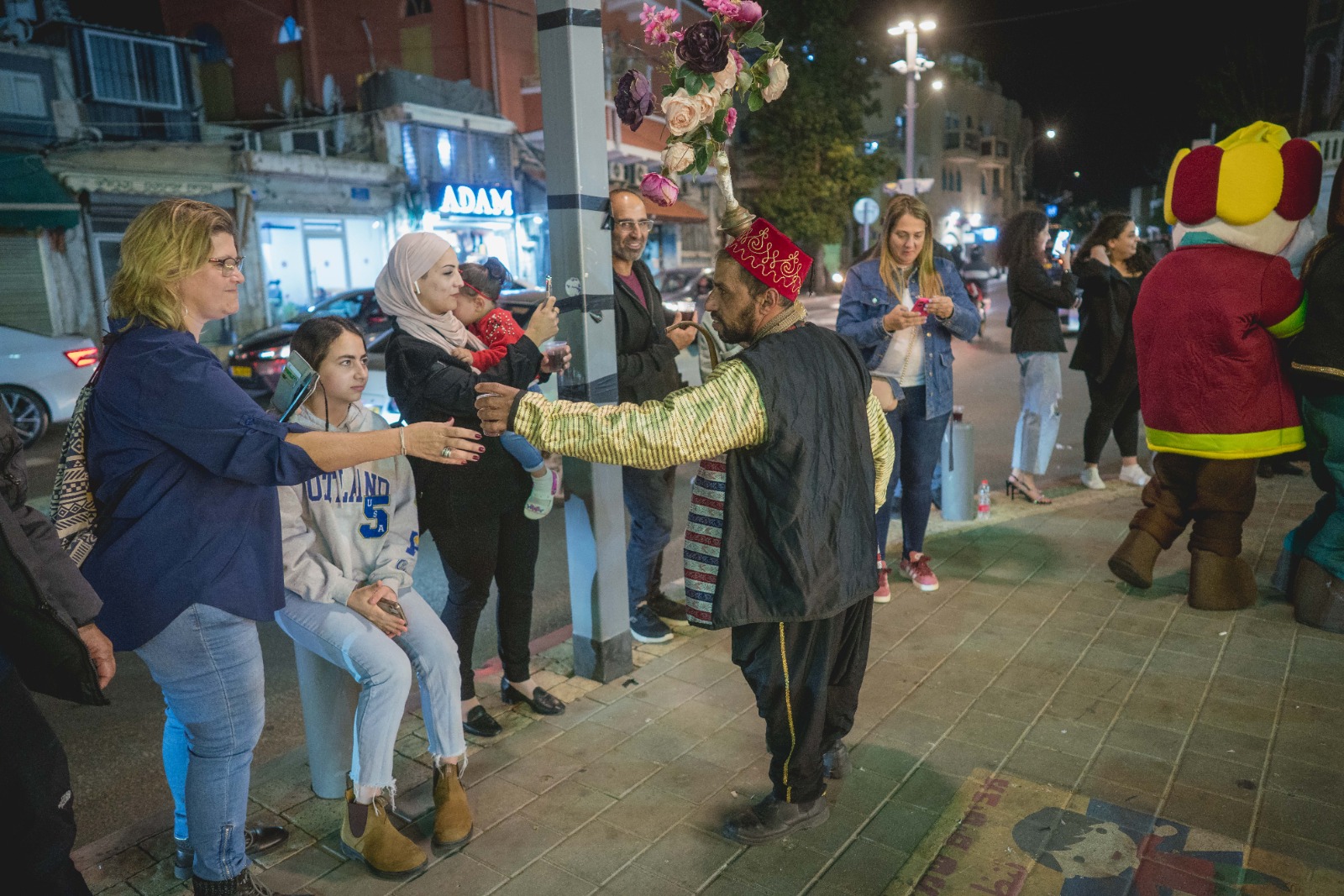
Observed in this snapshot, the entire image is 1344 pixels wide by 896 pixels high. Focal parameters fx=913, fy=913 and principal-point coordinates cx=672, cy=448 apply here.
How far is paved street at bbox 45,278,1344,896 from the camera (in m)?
2.88

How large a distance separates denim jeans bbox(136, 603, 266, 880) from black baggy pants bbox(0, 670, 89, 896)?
1.55 ft

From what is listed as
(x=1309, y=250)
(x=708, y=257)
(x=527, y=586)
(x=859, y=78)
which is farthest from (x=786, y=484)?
(x=859, y=78)

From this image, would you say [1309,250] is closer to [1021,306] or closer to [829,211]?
[1021,306]

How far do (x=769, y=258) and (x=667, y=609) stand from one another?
104 inches

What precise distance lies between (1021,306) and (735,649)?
186 inches

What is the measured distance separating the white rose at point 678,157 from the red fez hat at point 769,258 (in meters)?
0.78

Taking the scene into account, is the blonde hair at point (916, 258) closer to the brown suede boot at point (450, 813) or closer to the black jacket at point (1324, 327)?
the black jacket at point (1324, 327)

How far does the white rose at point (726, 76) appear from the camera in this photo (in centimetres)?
333

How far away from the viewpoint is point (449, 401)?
130 inches

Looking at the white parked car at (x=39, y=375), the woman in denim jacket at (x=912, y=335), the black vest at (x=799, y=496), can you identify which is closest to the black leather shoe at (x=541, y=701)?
the black vest at (x=799, y=496)

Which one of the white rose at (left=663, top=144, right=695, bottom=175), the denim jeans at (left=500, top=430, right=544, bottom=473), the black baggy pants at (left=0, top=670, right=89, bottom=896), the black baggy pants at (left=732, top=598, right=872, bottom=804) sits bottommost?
the black baggy pants at (left=732, top=598, right=872, bottom=804)

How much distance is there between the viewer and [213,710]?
8.26 ft

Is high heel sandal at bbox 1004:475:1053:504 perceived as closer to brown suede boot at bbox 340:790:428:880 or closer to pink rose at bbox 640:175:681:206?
pink rose at bbox 640:175:681:206

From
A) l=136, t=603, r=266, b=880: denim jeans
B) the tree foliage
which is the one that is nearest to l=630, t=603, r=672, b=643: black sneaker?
l=136, t=603, r=266, b=880: denim jeans
